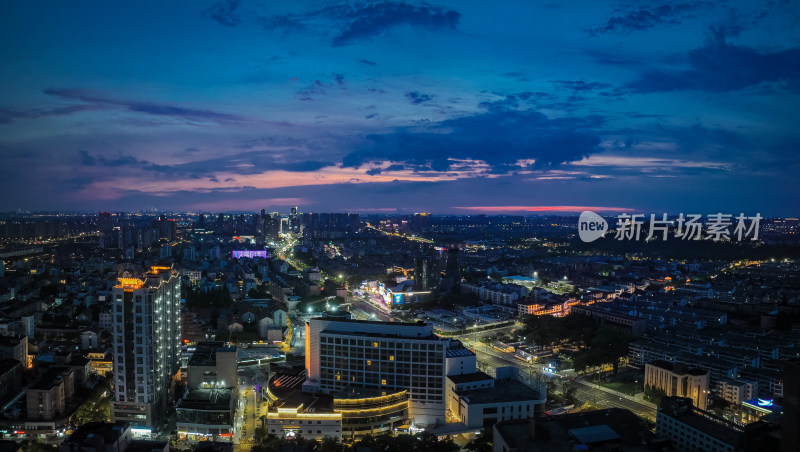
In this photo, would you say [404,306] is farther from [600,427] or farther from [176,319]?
[600,427]

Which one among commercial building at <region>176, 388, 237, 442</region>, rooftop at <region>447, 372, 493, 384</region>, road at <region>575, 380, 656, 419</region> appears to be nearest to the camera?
commercial building at <region>176, 388, 237, 442</region>

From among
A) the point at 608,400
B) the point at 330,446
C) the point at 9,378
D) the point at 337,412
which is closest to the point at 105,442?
the point at 330,446

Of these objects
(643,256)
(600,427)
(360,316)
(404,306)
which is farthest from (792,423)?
(643,256)

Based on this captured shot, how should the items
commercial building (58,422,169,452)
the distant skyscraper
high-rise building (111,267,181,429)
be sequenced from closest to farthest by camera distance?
commercial building (58,422,169,452), high-rise building (111,267,181,429), the distant skyscraper

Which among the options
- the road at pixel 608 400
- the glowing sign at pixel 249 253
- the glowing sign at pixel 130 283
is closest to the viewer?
the glowing sign at pixel 130 283

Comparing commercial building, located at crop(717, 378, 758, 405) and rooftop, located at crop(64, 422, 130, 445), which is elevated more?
rooftop, located at crop(64, 422, 130, 445)

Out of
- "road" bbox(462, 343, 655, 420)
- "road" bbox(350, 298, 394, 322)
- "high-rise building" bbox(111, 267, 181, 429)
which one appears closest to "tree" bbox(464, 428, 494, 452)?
"road" bbox(462, 343, 655, 420)

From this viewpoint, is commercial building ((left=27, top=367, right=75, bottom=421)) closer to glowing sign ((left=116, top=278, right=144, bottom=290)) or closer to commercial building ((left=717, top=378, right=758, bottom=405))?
glowing sign ((left=116, top=278, right=144, bottom=290))

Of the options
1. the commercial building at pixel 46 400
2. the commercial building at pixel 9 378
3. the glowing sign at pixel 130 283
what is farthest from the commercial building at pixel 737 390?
the commercial building at pixel 9 378

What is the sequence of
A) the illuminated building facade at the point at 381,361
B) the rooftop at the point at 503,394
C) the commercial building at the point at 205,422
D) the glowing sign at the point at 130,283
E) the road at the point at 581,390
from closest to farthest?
the commercial building at the point at 205,422 < the glowing sign at the point at 130,283 < the rooftop at the point at 503,394 < the illuminated building facade at the point at 381,361 < the road at the point at 581,390

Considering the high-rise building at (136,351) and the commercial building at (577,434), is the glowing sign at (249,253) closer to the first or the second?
the high-rise building at (136,351)

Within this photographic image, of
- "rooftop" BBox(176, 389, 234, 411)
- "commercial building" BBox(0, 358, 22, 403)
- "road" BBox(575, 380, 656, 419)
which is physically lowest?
"road" BBox(575, 380, 656, 419)
